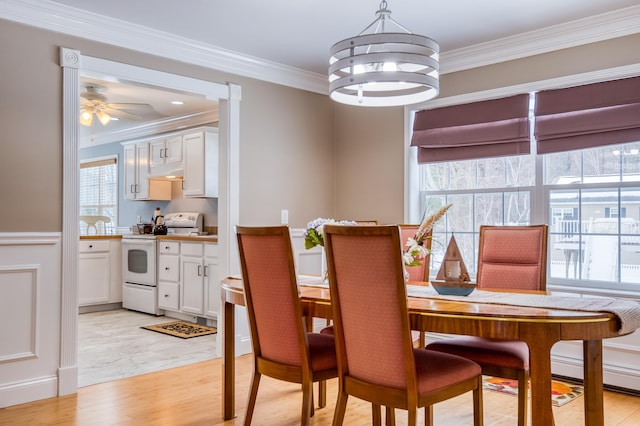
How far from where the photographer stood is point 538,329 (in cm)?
181

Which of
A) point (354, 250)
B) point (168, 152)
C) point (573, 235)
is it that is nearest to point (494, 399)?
point (573, 235)

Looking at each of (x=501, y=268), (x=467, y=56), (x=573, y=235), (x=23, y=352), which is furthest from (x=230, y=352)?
(x=467, y=56)

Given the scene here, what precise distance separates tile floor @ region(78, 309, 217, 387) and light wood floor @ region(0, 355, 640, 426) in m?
0.29

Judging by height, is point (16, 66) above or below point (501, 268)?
above

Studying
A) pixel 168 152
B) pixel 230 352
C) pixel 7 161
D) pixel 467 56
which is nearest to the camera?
pixel 230 352

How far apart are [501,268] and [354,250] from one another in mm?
1425

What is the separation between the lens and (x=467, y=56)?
13.5ft

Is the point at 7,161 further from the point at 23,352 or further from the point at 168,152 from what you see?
the point at 168,152

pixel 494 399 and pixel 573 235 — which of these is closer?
pixel 494 399

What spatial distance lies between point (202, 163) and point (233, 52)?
1915 mm

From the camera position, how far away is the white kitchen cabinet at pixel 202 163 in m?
5.85

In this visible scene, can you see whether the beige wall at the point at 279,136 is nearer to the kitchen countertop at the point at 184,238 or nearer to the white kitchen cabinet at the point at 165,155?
the kitchen countertop at the point at 184,238

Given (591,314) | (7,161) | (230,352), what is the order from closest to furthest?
(591,314), (230,352), (7,161)

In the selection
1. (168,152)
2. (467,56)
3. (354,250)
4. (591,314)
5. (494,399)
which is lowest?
(494,399)
